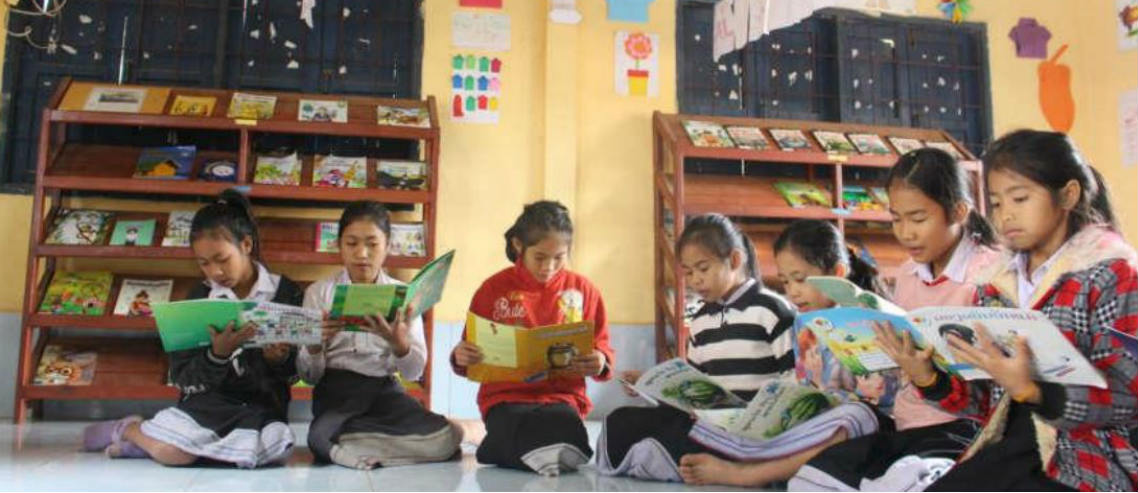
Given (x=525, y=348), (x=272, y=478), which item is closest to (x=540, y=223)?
(x=525, y=348)

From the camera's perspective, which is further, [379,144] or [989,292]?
[379,144]

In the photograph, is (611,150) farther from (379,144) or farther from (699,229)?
(699,229)

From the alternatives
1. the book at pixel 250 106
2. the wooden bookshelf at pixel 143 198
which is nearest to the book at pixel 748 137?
the wooden bookshelf at pixel 143 198

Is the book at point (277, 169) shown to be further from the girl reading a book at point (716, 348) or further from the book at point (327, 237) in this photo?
A: the girl reading a book at point (716, 348)

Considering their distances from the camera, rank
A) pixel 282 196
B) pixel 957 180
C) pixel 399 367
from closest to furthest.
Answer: pixel 957 180
pixel 399 367
pixel 282 196

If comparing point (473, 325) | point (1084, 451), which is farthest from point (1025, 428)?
point (473, 325)

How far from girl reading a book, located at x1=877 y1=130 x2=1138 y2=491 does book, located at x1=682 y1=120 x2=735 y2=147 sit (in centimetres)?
282

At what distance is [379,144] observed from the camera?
452 centimetres

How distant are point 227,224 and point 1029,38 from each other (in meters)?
4.72

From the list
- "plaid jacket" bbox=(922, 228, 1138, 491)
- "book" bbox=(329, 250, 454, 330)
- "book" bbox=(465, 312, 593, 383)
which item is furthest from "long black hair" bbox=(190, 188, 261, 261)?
"plaid jacket" bbox=(922, 228, 1138, 491)

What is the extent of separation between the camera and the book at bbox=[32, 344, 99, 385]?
3764mm

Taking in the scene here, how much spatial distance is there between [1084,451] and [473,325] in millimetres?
1454

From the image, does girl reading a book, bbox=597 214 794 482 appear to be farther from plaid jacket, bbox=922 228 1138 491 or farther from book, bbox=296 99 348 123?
book, bbox=296 99 348 123

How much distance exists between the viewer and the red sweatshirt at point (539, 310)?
268cm
